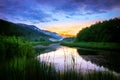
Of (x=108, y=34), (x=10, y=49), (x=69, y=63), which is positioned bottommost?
(x=69, y=63)

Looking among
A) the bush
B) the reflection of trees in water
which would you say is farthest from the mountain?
the reflection of trees in water

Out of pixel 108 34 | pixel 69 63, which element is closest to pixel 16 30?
pixel 69 63

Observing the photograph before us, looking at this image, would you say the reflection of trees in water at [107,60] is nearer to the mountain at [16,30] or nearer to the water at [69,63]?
the water at [69,63]

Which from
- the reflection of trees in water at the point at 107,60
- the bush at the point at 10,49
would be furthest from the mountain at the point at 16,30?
the reflection of trees in water at the point at 107,60

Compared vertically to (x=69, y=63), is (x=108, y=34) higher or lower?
higher

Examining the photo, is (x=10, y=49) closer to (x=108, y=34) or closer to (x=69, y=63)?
(x=69, y=63)

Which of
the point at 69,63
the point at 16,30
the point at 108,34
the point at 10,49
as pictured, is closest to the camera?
the point at 10,49

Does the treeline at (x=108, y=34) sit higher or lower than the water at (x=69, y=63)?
higher

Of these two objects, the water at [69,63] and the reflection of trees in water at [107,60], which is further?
the reflection of trees in water at [107,60]

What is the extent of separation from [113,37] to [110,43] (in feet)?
2.09

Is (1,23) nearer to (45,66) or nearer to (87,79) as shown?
(45,66)

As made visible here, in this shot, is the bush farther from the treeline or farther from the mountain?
the treeline

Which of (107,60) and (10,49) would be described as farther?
(107,60)

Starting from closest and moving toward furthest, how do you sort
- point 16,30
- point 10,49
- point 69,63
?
point 10,49
point 69,63
point 16,30
